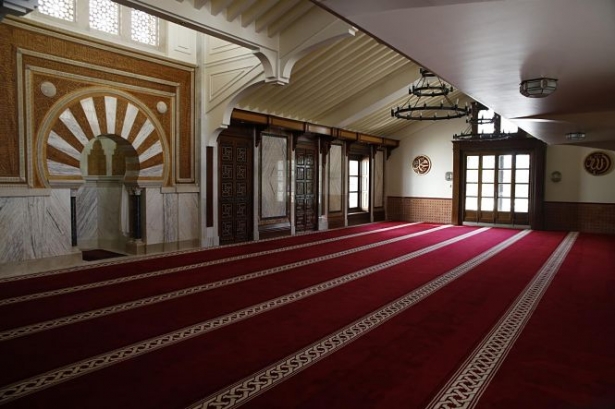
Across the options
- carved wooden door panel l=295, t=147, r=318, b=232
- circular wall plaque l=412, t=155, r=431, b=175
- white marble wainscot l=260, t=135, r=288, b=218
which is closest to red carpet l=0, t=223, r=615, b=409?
white marble wainscot l=260, t=135, r=288, b=218

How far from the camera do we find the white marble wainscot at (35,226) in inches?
215

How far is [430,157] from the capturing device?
12641 mm

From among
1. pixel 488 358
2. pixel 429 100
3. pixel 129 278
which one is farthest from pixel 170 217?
pixel 429 100

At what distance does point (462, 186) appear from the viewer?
39.4 ft

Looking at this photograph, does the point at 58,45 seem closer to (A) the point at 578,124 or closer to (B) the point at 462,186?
(A) the point at 578,124

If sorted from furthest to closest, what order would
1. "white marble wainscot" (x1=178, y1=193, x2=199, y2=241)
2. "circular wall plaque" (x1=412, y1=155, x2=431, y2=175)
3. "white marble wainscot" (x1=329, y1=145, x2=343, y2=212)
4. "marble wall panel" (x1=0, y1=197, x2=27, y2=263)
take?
"circular wall plaque" (x1=412, y1=155, x2=431, y2=175)
"white marble wainscot" (x1=329, y1=145, x2=343, y2=212)
"white marble wainscot" (x1=178, y1=193, x2=199, y2=241)
"marble wall panel" (x1=0, y1=197, x2=27, y2=263)

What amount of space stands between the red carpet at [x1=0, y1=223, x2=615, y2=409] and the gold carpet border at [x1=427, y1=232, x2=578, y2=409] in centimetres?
5

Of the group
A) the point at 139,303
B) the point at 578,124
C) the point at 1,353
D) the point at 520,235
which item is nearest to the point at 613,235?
the point at 520,235

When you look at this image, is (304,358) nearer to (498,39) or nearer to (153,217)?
(498,39)

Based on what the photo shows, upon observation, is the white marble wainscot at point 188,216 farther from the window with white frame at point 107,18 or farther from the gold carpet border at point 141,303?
the window with white frame at point 107,18

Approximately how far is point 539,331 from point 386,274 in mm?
2221

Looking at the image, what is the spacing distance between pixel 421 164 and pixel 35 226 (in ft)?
32.8

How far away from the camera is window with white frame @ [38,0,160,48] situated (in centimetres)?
600

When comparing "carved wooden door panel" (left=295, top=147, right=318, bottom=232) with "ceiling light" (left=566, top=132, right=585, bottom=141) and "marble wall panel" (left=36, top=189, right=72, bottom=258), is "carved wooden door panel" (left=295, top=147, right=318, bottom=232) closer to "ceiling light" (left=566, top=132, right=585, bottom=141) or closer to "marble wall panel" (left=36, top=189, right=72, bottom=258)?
"marble wall panel" (left=36, top=189, right=72, bottom=258)
